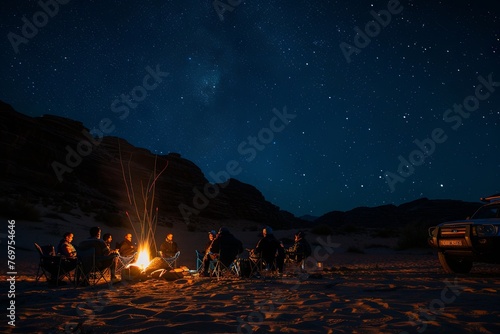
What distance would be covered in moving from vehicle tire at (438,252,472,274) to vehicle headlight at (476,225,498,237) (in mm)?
1614

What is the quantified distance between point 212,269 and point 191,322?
16.7 ft

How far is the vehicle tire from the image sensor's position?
8.44m

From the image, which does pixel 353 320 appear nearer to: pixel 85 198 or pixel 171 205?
pixel 85 198

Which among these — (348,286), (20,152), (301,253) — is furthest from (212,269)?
(20,152)

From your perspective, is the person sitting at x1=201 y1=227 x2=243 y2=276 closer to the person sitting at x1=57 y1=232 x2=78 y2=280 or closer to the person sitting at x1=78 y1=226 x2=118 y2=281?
the person sitting at x1=78 y1=226 x2=118 y2=281

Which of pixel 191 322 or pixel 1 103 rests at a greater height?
pixel 1 103

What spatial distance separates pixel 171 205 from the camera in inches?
1718

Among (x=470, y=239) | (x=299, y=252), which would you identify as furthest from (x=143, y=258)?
(x=470, y=239)

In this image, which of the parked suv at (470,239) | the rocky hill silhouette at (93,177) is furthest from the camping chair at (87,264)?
the rocky hill silhouette at (93,177)

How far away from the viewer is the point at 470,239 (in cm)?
713

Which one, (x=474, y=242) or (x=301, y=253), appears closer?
(x=474, y=242)

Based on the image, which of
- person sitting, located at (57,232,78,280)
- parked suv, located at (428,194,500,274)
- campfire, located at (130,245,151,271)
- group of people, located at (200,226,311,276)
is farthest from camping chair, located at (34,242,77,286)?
parked suv, located at (428,194,500,274)

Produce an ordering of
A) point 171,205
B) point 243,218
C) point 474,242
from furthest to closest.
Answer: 1. point 243,218
2. point 171,205
3. point 474,242

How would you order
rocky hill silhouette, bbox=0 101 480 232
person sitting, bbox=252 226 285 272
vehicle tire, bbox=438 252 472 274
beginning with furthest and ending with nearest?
rocky hill silhouette, bbox=0 101 480 232
person sitting, bbox=252 226 285 272
vehicle tire, bbox=438 252 472 274
